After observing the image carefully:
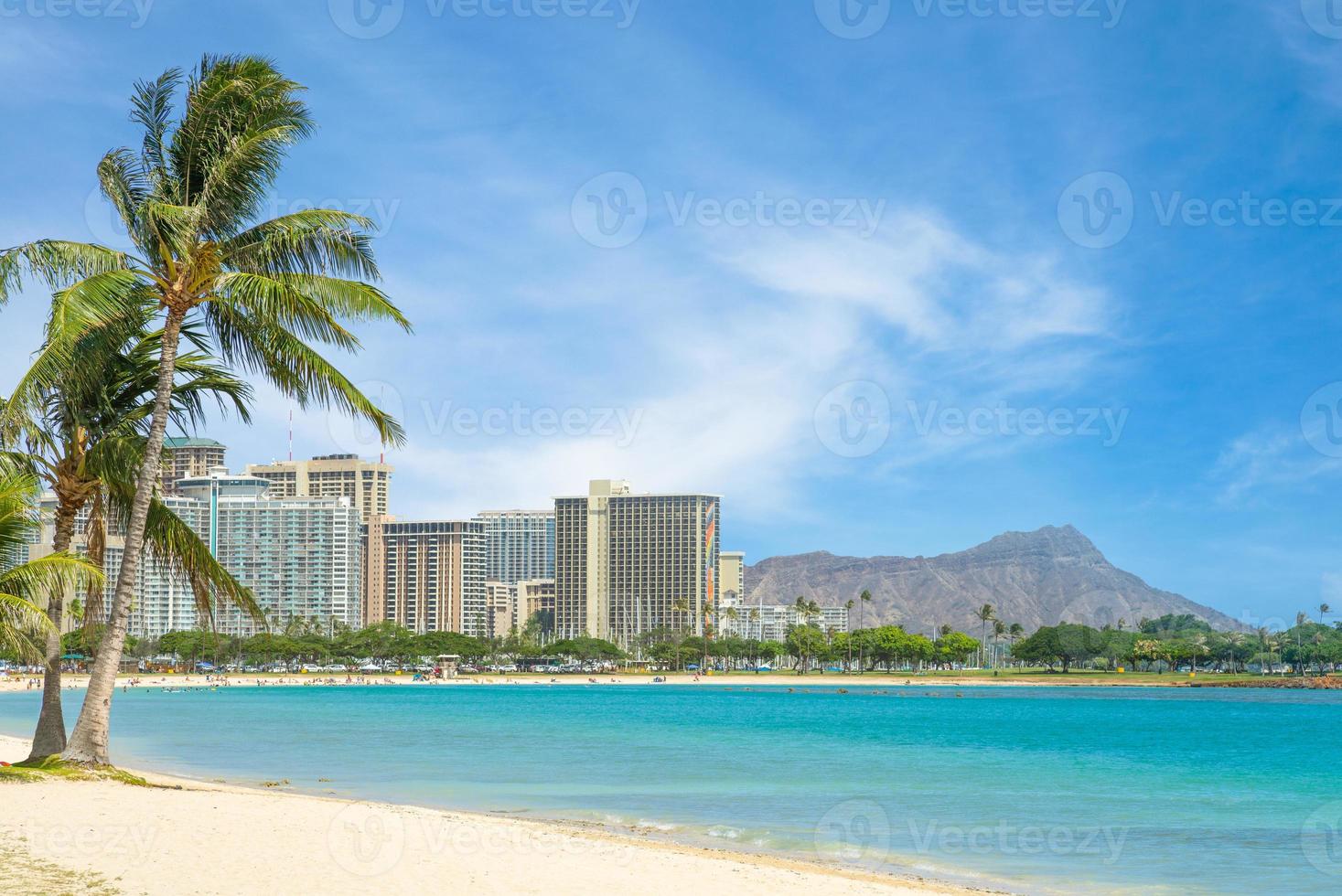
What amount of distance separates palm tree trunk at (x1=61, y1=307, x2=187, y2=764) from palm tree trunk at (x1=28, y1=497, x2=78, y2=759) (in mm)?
667

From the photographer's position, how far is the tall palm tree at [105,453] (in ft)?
57.0

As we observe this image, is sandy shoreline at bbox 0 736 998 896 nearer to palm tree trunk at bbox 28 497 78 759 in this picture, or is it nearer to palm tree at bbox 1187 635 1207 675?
palm tree trunk at bbox 28 497 78 759

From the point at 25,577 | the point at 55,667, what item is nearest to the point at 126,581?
the point at 25,577

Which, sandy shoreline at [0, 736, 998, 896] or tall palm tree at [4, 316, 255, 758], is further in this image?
tall palm tree at [4, 316, 255, 758]

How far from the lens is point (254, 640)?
157 metres

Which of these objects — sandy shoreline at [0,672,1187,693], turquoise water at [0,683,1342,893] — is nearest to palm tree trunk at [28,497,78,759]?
turquoise water at [0,683,1342,893]

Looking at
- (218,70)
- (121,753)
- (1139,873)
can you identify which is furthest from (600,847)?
(121,753)

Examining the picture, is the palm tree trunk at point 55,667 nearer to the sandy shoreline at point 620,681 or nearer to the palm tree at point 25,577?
the palm tree at point 25,577

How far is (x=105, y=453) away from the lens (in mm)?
17578

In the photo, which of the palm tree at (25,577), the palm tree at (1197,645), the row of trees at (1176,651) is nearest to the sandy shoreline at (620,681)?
the row of trees at (1176,651)

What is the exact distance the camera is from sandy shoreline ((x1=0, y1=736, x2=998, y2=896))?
1182 centimetres

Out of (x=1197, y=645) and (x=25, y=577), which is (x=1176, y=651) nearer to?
(x=1197, y=645)

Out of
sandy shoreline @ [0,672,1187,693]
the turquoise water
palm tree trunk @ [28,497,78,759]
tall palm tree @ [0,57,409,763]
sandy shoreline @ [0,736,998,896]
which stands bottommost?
sandy shoreline @ [0,672,1187,693]

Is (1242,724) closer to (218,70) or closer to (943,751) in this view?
(943,751)
